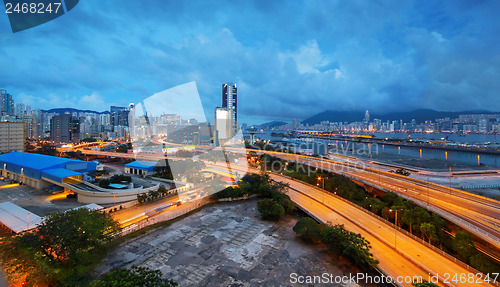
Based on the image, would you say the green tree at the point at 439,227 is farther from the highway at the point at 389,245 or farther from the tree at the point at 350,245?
the tree at the point at 350,245

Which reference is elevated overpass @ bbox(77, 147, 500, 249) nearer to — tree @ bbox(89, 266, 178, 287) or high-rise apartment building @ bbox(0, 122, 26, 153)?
tree @ bbox(89, 266, 178, 287)

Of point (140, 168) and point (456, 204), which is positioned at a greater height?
point (140, 168)

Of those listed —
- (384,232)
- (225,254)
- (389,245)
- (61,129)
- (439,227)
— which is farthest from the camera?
(61,129)

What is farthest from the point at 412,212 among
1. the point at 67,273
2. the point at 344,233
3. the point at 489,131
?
the point at 489,131

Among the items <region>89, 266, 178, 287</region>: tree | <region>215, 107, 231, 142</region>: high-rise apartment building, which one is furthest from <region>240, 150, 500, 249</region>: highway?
<region>215, 107, 231, 142</region>: high-rise apartment building

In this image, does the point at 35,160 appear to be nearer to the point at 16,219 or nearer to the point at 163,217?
the point at 16,219

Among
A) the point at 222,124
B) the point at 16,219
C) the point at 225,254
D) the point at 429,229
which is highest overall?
the point at 222,124

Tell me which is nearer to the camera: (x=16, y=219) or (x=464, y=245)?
(x=464, y=245)

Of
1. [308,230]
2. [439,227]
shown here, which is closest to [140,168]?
[308,230]
